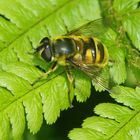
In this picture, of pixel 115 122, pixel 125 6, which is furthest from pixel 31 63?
pixel 125 6

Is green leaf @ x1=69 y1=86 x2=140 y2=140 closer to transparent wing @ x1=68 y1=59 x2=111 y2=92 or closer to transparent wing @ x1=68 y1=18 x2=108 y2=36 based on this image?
transparent wing @ x1=68 y1=59 x2=111 y2=92

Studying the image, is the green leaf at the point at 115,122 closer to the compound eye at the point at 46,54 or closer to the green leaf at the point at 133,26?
the green leaf at the point at 133,26

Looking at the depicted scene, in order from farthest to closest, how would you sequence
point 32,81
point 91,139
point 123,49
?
point 123,49 < point 32,81 < point 91,139

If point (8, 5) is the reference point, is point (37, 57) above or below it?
below

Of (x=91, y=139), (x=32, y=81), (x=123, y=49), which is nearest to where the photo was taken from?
(x=91, y=139)

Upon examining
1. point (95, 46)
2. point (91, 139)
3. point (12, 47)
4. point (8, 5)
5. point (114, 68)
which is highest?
point (8, 5)

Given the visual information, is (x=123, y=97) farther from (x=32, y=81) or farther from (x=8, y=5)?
(x=8, y=5)

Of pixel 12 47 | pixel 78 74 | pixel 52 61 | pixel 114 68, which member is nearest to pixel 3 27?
pixel 12 47

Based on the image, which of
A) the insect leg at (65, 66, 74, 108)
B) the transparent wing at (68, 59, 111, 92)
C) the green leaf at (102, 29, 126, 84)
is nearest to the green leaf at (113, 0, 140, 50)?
the green leaf at (102, 29, 126, 84)

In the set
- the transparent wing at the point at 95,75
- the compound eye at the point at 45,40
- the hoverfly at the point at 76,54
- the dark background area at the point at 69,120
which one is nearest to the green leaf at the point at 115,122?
the transparent wing at the point at 95,75
